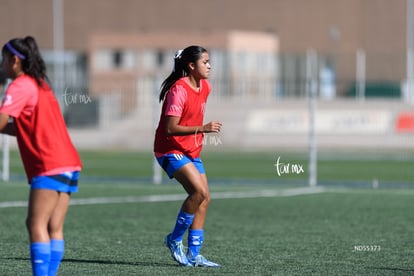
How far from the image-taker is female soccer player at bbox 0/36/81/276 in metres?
8.03

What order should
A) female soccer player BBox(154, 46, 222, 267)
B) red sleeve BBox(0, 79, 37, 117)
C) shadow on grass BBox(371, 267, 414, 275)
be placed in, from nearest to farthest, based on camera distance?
red sleeve BBox(0, 79, 37, 117) < shadow on grass BBox(371, 267, 414, 275) < female soccer player BBox(154, 46, 222, 267)

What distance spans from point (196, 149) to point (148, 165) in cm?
2135

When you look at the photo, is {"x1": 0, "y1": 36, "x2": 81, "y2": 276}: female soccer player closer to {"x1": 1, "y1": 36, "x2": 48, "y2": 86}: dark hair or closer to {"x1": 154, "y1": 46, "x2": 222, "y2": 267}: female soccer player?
{"x1": 1, "y1": 36, "x2": 48, "y2": 86}: dark hair

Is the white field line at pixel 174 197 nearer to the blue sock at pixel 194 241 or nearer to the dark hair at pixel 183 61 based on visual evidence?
the blue sock at pixel 194 241

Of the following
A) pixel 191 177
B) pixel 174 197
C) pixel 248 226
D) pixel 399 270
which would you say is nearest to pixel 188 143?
pixel 191 177

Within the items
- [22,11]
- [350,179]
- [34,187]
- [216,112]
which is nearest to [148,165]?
[350,179]

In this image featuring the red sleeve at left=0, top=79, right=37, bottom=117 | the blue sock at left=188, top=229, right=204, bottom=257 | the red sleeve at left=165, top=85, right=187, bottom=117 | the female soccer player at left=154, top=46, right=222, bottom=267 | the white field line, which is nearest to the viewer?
the red sleeve at left=0, top=79, right=37, bottom=117

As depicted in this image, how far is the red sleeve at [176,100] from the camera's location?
1032 cm

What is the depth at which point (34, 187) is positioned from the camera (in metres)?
8.13

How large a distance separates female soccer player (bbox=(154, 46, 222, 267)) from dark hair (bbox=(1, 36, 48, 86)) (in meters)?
2.38

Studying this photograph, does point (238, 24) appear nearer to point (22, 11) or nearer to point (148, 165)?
point (22, 11)

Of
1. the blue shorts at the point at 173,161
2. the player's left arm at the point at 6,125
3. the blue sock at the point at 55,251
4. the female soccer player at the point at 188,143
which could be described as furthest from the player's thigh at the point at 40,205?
the blue shorts at the point at 173,161

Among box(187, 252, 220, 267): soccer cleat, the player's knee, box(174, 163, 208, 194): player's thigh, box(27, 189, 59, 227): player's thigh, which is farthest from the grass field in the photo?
box(27, 189, 59, 227): player's thigh

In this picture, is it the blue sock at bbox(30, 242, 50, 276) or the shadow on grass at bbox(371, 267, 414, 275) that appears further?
the shadow on grass at bbox(371, 267, 414, 275)
